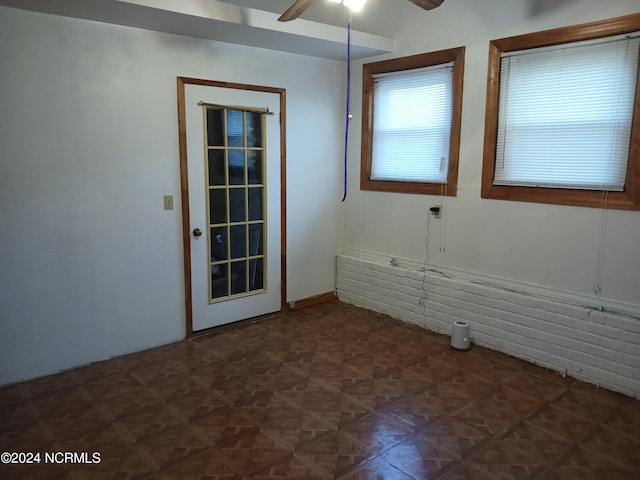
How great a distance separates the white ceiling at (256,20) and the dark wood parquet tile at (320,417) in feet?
7.88

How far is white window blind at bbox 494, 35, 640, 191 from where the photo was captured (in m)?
3.01

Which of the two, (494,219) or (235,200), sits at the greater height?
(235,200)

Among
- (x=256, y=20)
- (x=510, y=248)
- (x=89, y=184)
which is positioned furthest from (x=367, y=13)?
(x=89, y=184)

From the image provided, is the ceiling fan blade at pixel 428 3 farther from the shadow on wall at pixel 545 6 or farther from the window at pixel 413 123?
the window at pixel 413 123

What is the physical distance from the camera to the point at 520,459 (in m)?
2.40

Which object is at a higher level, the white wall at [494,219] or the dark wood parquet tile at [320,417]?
the white wall at [494,219]

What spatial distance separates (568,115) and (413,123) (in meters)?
1.33

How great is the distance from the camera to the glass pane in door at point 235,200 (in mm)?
3902

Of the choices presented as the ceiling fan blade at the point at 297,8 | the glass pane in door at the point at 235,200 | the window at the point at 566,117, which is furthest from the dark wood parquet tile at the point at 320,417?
the ceiling fan blade at the point at 297,8

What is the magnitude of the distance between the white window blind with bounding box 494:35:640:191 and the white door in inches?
77.6

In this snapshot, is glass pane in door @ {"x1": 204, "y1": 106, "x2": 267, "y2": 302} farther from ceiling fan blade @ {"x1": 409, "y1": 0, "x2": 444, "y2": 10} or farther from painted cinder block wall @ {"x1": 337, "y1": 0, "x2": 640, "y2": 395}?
ceiling fan blade @ {"x1": 409, "y1": 0, "x2": 444, "y2": 10}

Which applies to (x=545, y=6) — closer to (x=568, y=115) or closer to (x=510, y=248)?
(x=568, y=115)

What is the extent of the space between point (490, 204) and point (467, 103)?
0.84m

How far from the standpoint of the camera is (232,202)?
159 inches
